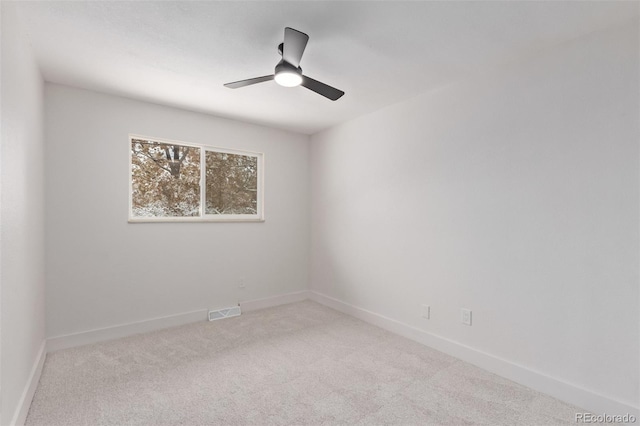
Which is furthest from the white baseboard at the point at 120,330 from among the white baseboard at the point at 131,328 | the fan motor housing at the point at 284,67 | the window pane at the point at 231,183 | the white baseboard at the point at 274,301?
the fan motor housing at the point at 284,67

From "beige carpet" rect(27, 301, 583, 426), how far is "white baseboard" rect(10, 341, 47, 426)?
0.05m

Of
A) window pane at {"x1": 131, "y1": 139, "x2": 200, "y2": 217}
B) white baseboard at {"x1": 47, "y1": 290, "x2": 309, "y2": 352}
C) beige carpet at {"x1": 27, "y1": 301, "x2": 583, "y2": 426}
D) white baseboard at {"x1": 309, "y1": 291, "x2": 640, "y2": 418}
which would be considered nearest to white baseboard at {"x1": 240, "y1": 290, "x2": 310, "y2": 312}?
white baseboard at {"x1": 47, "y1": 290, "x2": 309, "y2": 352}

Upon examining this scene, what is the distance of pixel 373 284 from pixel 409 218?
914mm

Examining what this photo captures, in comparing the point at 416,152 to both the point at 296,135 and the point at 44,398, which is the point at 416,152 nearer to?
the point at 296,135

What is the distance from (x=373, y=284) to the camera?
363 cm

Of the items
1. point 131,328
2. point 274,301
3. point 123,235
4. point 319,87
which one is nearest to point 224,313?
point 274,301

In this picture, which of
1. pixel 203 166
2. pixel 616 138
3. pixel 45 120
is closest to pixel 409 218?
pixel 616 138

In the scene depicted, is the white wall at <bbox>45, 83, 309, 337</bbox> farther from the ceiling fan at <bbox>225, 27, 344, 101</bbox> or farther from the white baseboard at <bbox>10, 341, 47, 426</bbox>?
the ceiling fan at <bbox>225, 27, 344, 101</bbox>

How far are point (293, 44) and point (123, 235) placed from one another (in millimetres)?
2591

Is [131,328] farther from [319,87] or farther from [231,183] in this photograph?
[319,87]

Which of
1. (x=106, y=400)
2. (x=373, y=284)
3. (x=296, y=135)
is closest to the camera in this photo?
(x=106, y=400)

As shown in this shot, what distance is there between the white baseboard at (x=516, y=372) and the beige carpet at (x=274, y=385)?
0.21 feet

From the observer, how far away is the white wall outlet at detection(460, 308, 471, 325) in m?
2.71

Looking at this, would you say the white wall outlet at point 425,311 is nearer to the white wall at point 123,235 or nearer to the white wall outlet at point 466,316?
the white wall outlet at point 466,316
